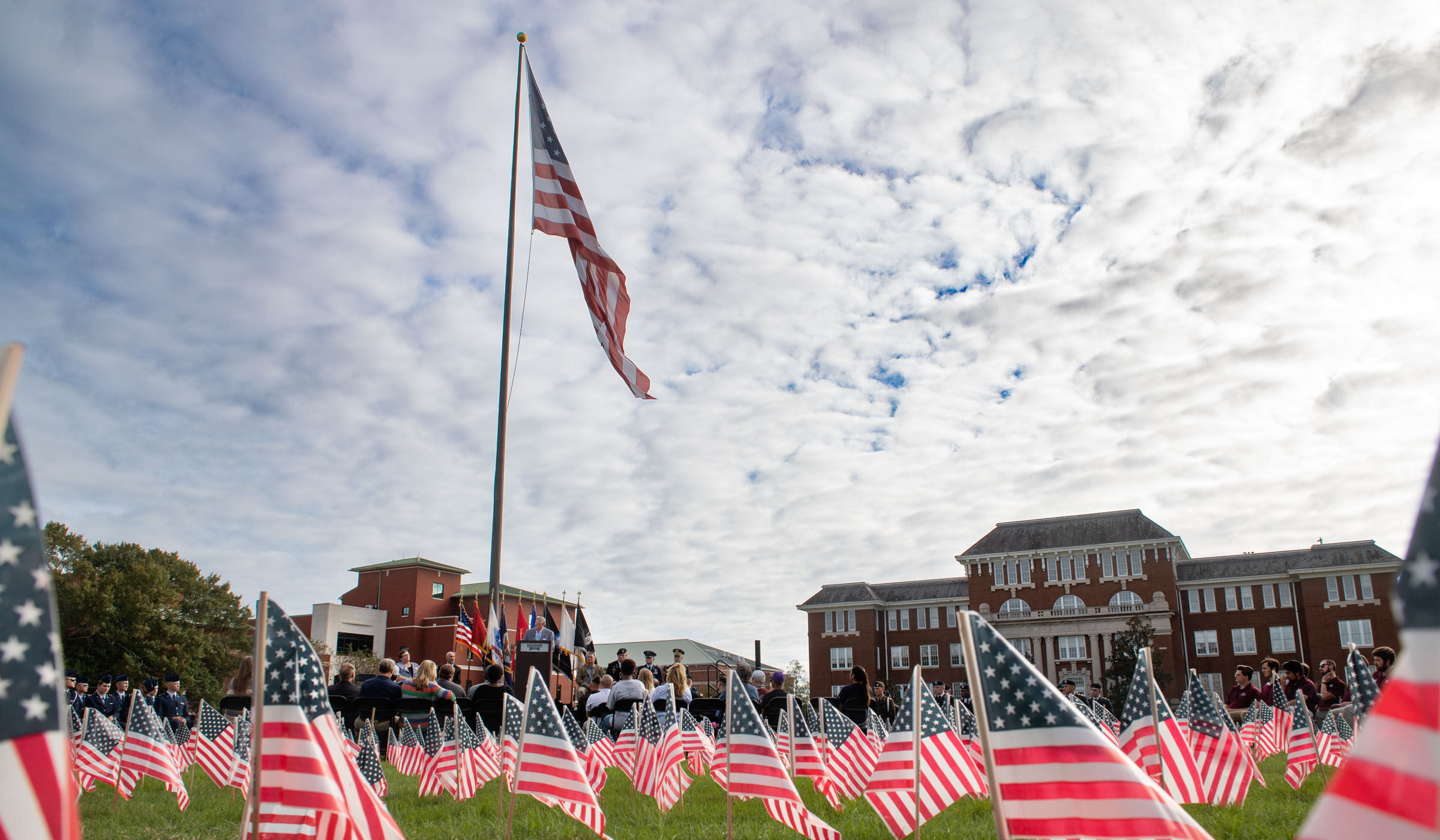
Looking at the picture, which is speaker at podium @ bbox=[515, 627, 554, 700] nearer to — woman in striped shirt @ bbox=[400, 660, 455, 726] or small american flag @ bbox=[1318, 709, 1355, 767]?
woman in striped shirt @ bbox=[400, 660, 455, 726]

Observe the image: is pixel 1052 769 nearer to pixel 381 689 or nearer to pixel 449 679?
pixel 381 689

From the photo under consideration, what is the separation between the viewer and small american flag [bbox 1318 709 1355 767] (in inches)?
457

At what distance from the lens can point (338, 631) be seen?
237 ft

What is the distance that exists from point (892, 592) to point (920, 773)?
77.1 m

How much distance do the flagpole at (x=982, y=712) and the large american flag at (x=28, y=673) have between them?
112 inches

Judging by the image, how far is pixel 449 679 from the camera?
14.0 m

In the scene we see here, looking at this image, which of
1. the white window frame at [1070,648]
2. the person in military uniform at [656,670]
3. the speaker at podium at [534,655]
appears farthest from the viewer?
the white window frame at [1070,648]

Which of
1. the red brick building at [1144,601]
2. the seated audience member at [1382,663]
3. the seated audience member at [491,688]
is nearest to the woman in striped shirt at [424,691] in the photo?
the seated audience member at [491,688]

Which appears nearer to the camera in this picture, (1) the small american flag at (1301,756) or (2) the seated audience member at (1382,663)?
(1) the small american flag at (1301,756)

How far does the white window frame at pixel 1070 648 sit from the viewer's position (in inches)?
2638

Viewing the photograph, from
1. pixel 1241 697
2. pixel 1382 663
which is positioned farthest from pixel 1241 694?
pixel 1382 663

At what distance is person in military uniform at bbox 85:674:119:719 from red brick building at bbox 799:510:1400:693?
59610 mm

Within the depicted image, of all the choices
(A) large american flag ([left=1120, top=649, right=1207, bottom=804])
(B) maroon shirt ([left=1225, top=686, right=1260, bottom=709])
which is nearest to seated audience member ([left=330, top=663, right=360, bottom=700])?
(A) large american flag ([left=1120, top=649, right=1207, bottom=804])

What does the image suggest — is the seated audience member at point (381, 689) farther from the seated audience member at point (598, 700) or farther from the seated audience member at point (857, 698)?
the seated audience member at point (857, 698)
